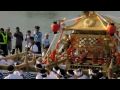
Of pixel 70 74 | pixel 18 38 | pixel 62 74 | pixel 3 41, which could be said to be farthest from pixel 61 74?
pixel 18 38

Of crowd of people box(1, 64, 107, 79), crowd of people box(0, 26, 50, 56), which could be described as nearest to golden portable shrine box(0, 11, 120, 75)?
crowd of people box(1, 64, 107, 79)

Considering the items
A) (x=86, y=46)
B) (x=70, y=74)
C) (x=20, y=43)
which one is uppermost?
(x=86, y=46)

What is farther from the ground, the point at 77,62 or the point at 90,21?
the point at 90,21

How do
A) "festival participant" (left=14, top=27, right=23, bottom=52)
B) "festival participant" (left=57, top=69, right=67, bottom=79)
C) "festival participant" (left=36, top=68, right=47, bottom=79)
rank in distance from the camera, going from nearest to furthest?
"festival participant" (left=36, top=68, right=47, bottom=79)
"festival participant" (left=57, top=69, right=67, bottom=79)
"festival participant" (left=14, top=27, right=23, bottom=52)

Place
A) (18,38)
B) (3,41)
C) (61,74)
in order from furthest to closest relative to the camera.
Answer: (18,38)
(3,41)
(61,74)

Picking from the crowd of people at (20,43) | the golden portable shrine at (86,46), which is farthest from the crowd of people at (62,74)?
the crowd of people at (20,43)

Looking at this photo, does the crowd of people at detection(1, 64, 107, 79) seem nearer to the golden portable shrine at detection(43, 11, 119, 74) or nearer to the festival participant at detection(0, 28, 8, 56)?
the golden portable shrine at detection(43, 11, 119, 74)

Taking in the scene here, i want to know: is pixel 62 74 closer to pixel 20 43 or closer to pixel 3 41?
pixel 3 41

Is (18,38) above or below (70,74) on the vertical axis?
above

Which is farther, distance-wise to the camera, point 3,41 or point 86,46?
point 3,41
